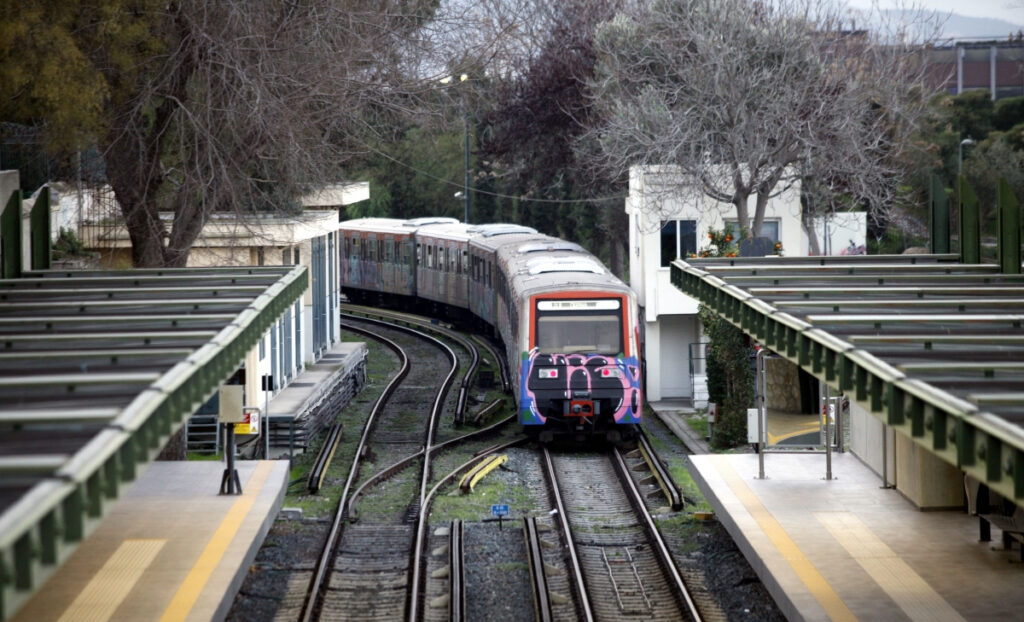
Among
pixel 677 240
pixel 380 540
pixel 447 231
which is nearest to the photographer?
pixel 380 540

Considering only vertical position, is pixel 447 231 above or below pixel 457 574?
above

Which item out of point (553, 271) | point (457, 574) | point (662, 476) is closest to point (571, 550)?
point (457, 574)

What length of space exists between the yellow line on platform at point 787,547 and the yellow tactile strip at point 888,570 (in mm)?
475

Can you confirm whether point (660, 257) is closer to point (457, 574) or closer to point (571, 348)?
point (571, 348)

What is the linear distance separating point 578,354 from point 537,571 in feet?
24.6

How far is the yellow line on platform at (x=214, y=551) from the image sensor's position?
35.6 feet

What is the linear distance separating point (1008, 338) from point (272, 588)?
24.2 ft

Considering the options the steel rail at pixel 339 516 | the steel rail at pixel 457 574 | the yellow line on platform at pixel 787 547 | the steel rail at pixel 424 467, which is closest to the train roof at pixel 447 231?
the steel rail at pixel 424 467

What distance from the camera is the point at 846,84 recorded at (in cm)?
3011

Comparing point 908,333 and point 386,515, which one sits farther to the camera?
point 386,515

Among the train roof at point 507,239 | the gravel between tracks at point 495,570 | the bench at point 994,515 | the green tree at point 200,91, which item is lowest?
the gravel between tracks at point 495,570

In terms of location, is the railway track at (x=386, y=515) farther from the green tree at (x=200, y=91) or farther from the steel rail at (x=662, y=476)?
the green tree at (x=200, y=91)

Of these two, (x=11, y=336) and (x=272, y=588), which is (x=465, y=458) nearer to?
(x=272, y=588)

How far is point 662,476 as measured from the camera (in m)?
18.7
